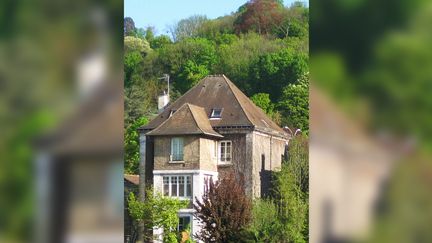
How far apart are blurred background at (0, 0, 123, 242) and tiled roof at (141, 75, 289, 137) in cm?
67

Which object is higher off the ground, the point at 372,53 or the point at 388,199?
the point at 372,53

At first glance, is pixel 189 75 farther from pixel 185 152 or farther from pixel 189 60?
pixel 185 152

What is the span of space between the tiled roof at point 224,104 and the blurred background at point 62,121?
0.67 m

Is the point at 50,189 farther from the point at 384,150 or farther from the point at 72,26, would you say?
the point at 384,150

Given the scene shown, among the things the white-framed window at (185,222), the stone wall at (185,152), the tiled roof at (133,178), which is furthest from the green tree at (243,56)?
the white-framed window at (185,222)

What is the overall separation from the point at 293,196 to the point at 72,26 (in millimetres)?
1895

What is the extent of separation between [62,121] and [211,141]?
1.08 meters

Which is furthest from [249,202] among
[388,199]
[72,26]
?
[72,26]

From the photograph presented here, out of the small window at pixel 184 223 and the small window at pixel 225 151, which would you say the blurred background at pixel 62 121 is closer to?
the small window at pixel 225 151

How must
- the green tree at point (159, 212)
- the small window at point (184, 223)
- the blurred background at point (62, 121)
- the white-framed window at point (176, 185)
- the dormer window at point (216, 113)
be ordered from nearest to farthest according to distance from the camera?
the blurred background at point (62, 121) → the dormer window at point (216, 113) → the white-framed window at point (176, 185) → the green tree at point (159, 212) → the small window at point (184, 223)

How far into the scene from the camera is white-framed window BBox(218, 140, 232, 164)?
10602 millimetres

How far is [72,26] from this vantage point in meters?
10.0

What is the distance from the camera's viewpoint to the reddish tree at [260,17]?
422 inches

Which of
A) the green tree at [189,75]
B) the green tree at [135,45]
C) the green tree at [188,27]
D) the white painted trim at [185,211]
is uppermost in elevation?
the green tree at [188,27]
